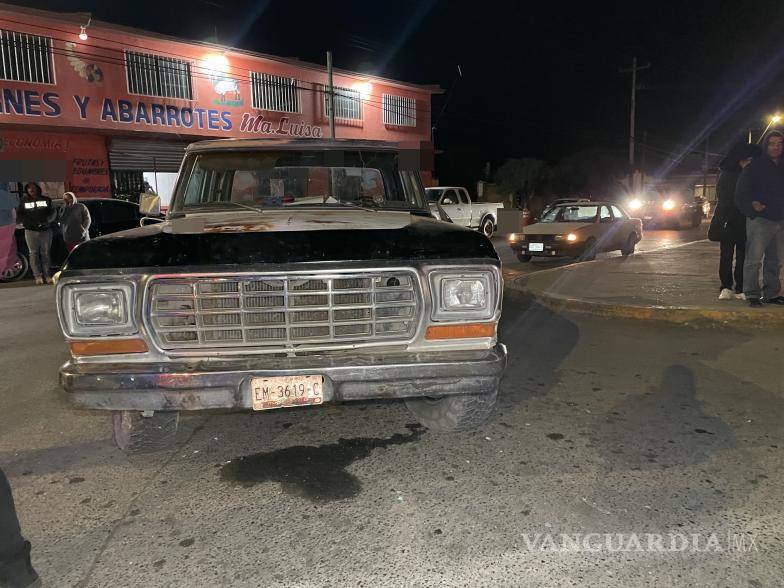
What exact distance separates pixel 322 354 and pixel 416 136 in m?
29.3

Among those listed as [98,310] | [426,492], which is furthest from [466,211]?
[98,310]

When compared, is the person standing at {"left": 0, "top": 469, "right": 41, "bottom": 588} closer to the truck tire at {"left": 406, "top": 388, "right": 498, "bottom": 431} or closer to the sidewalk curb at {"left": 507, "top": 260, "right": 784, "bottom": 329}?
the truck tire at {"left": 406, "top": 388, "right": 498, "bottom": 431}

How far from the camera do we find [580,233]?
44.0 feet

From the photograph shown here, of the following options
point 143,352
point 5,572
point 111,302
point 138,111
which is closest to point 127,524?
point 5,572

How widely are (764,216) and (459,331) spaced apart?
510cm

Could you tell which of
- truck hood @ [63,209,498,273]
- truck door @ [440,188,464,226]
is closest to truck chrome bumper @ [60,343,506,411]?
truck hood @ [63,209,498,273]

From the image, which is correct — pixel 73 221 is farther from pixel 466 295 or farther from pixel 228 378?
pixel 466 295

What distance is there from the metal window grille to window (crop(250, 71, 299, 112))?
181 centimetres

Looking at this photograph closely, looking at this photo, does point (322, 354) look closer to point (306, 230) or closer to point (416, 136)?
point (306, 230)

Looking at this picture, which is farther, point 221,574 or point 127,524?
point 127,524

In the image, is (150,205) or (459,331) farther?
(150,205)

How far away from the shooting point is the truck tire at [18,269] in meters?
11.3

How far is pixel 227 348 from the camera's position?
9.98ft

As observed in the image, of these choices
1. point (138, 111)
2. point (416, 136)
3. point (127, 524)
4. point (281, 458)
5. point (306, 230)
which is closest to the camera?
point (127, 524)
